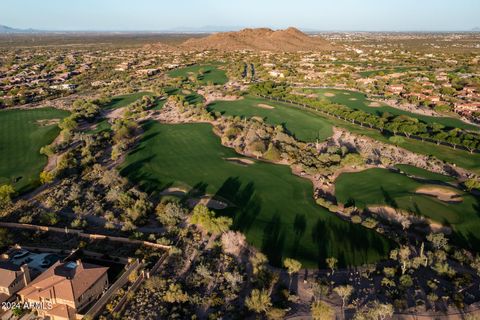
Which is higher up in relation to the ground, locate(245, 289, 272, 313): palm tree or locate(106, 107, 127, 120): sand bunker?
locate(106, 107, 127, 120): sand bunker

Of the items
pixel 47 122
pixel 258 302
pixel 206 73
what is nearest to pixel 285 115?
pixel 47 122

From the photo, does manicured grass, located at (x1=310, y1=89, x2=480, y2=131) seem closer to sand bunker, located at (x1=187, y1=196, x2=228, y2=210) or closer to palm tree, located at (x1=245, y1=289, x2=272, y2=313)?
sand bunker, located at (x1=187, y1=196, x2=228, y2=210)

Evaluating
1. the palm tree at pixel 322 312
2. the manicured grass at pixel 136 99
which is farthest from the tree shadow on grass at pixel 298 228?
the manicured grass at pixel 136 99

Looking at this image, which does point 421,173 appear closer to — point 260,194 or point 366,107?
point 260,194

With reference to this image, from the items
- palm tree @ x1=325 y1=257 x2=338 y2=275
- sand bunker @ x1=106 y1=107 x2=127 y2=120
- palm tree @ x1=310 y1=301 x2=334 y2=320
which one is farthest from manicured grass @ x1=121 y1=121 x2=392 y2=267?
sand bunker @ x1=106 y1=107 x2=127 y2=120

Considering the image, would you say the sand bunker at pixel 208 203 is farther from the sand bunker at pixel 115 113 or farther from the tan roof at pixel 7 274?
the sand bunker at pixel 115 113

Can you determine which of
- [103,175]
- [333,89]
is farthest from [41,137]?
[333,89]
